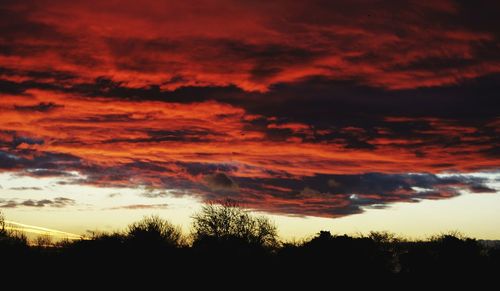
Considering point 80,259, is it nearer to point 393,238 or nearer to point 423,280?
point 423,280

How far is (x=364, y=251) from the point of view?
68.7m

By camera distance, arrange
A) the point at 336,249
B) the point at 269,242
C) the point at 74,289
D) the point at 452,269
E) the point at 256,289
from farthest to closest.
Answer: the point at 269,242 → the point at 336,249 → the point at 452,269 → the point at 256,289 → the point at 74,289

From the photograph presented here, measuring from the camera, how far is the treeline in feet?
183

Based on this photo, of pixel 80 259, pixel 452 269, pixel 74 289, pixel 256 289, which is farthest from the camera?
pixel 452 269

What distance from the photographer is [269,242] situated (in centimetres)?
9931

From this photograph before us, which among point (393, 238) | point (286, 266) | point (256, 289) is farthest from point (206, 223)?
point (256, 289)

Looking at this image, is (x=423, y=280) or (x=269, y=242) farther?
(x=269, y=242)

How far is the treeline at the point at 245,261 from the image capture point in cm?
5584

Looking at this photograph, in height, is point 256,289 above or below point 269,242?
below

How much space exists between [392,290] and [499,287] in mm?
9580

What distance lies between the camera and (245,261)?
200 ft

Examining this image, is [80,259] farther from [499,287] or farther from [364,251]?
[499,287]

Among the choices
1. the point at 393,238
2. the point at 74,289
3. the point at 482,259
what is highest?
the point at 393,238

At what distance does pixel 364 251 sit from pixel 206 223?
37526mm
